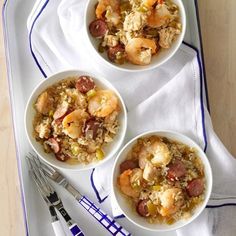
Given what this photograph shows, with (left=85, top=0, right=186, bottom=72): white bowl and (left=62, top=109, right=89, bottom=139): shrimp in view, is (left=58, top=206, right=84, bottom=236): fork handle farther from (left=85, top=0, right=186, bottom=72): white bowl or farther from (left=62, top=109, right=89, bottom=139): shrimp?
(left=85, top=0, right=186, bottom=72): white bowl

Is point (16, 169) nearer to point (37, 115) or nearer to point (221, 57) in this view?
point (37, 115)

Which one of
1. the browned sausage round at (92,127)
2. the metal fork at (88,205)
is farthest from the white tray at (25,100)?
the browned sausage round at (92,127)

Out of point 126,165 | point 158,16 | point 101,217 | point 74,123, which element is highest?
point 158,16

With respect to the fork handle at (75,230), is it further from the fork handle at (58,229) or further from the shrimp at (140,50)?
the shrimp at (140,50)

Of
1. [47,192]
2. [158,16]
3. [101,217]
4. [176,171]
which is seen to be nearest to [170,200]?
[176,171]

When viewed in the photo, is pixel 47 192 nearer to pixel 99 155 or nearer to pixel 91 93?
pixel 99 155

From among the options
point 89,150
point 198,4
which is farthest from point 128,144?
point 198,4
